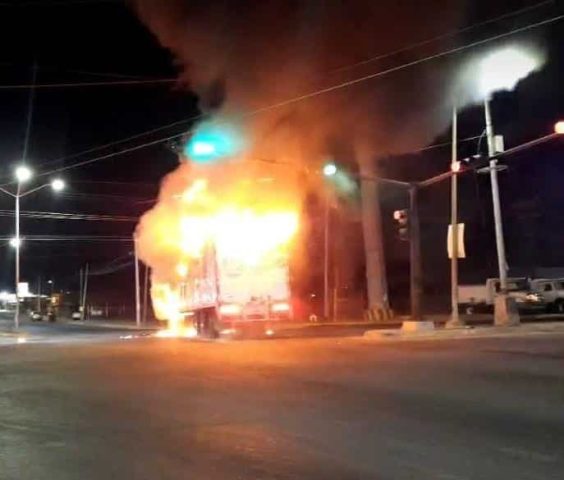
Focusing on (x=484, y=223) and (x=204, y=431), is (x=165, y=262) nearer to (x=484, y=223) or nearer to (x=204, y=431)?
(x=204, y=431)

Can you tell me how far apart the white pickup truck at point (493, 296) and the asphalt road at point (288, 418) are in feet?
Answer: 78.2

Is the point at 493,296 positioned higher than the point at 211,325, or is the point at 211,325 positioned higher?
the point at 493,296

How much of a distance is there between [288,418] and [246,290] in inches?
635

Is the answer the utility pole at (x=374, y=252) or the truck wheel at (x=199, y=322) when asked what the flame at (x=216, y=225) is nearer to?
the truck wheel at (x=199, y=322)

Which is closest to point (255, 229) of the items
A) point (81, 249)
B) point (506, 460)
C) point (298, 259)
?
point (298, 259)

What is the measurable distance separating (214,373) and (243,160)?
1335 centimetres

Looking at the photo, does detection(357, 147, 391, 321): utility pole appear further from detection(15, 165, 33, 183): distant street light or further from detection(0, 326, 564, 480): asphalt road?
detection(0, 326, 564, 480): asphalt road

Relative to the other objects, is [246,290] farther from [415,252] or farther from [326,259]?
[326,259]

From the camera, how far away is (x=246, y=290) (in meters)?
25.2

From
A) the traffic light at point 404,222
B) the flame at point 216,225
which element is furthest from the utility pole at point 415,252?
the flame at point 216,225

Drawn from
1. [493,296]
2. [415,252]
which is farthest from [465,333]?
[493,296]

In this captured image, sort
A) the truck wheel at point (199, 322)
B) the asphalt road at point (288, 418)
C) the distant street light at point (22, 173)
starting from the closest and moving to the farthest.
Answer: the asphalt road at point (288, 418) < the truck wheel at point (199, 322) < the distant street light at point (22, 173)

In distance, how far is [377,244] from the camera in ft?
137

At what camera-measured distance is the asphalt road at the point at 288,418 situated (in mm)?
6723
